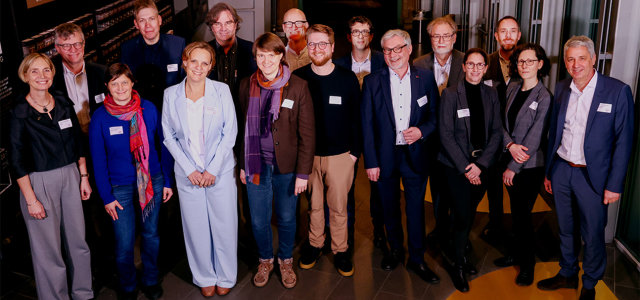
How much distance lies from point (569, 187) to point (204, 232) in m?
2.39

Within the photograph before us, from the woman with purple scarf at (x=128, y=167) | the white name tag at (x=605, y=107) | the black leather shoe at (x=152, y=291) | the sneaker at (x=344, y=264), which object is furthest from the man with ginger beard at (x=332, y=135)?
the white name tag at (x=605, y=107)

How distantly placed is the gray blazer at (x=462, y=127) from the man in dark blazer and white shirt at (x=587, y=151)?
36 centimetres

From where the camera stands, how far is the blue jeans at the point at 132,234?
3.47 metres

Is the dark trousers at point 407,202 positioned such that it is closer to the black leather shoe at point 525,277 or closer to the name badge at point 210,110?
the black leather shoe at point 525,277

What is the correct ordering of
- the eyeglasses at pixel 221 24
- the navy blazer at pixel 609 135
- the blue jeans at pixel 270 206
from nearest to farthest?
the navy blazer at pixel 609 135
the blue jeans at pixel 270 206
the eyeglasses at pixel 221 24

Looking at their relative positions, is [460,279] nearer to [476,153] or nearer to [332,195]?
[476,153]

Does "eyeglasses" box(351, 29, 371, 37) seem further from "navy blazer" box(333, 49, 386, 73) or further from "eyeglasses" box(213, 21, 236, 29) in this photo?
"eyeglasses" box(213, 21, 236, 29)

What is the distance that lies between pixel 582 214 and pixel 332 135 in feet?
5.49

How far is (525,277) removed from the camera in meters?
3.70

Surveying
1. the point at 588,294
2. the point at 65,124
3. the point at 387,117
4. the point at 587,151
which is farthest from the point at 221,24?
the point at 588,294

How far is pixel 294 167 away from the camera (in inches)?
140

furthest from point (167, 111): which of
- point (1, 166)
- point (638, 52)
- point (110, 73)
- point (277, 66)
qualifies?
point (638, 52)

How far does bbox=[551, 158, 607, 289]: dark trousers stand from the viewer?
333 centimetres

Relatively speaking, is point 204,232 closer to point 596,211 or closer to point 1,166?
point 1,166
